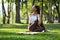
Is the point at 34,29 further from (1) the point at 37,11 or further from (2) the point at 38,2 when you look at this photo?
(2) the point at 38,2

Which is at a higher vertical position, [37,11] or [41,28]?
[37,11]

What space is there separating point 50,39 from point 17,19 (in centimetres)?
2496

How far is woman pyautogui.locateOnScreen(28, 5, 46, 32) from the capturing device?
542 inches

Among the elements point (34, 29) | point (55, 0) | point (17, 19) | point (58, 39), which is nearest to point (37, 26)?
point (34, 29)

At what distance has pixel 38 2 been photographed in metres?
40.2

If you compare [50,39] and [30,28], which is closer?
[50,39]

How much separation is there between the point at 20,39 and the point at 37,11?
3.32m

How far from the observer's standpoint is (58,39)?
1089 centimetres

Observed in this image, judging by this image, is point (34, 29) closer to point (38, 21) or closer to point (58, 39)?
point (38, 21)

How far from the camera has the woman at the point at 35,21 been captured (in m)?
13.8

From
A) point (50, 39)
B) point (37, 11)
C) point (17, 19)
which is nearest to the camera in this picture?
point (50, 39)

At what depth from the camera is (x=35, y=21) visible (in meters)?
13.9

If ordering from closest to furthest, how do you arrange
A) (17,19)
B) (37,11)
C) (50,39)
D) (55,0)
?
(50,39)
(37,11)
(17,19)
(55,0)

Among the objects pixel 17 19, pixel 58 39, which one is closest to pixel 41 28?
pixel 58 39
